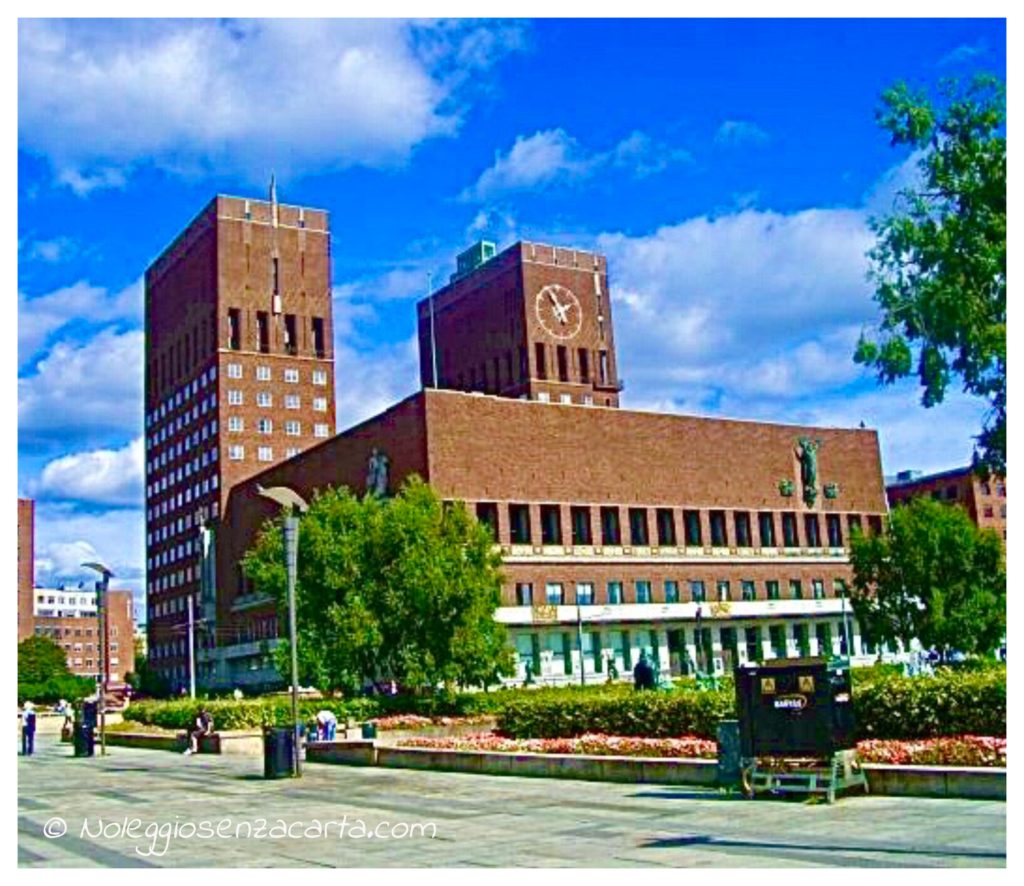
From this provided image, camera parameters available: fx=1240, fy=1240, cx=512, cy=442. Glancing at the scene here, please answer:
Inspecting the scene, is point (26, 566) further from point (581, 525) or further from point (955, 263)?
point (955, 263)

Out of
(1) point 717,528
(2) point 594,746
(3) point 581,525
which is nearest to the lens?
(2) point 594,746

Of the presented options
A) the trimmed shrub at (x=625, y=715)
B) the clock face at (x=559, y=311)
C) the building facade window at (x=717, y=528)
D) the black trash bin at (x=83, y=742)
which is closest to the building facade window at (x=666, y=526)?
the building facade window at (x=717, y=528)

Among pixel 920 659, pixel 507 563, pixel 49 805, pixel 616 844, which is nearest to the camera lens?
pixel 616 844

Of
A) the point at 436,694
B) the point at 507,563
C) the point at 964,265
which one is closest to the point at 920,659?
the point at 507,563

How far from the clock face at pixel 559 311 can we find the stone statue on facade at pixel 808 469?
41584 millimetres

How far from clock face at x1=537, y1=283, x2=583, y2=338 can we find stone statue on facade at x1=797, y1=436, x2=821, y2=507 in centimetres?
4158

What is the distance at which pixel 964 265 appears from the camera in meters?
12.0

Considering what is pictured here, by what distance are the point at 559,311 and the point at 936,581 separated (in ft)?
248

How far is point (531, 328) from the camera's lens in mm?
127562

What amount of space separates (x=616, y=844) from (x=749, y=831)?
5.29 ft

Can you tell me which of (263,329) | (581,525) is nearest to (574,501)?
(581,525)

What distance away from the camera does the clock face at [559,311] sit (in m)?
130

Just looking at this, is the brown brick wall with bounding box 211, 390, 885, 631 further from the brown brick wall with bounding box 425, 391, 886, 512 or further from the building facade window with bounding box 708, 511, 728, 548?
the building facade window with bounding box 708, 511, 728, 548
